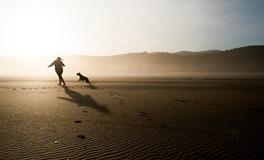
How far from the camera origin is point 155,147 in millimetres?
6984

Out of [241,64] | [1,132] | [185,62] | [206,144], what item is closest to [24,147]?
[1,132]

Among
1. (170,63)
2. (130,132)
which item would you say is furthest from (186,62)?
(130,132)

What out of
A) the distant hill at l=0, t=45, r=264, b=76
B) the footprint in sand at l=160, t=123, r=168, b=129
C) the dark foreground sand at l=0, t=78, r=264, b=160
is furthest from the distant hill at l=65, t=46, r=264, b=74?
the footprint in sand at l=160, t=123, r=168, b=129

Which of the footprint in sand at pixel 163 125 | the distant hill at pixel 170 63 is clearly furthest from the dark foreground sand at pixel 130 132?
the distant hill at pixel 170 63

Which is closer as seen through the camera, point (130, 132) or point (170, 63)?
point (130, 132)

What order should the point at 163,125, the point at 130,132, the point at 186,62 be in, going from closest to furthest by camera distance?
the point at 130,132
the point at 163,125
the point at 186,62

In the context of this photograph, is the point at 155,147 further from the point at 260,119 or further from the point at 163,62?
the point at 163,62

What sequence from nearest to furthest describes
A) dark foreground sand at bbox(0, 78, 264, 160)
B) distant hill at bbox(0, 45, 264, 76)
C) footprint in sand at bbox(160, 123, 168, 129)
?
dark foreground sand at bbox(0, 78, 264, 160), footprint in sand at bbox(160, 123, 168, 129), distant hill at bbox(0, 45, 264, 76)

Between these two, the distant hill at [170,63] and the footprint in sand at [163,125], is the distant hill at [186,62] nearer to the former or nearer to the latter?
the distant hill at [170,63]

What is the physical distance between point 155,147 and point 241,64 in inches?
3720

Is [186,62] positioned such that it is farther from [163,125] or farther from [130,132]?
[130,132]

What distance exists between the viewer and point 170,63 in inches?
4363

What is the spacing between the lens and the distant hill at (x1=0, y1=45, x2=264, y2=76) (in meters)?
88.1

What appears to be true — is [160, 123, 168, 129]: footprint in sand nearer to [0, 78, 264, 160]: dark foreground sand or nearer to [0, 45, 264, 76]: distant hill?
[0, 78, 264, 160]: dark foreground sand
